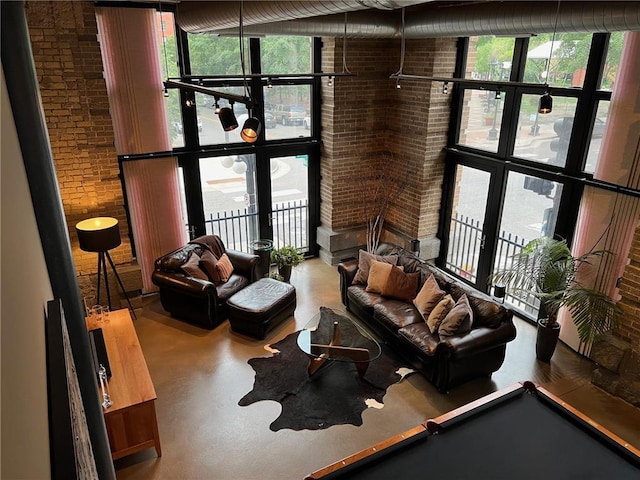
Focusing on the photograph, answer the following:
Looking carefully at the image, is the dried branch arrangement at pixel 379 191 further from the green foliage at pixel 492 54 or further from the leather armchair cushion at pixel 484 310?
the leather armchair cushion at pixel 484 310

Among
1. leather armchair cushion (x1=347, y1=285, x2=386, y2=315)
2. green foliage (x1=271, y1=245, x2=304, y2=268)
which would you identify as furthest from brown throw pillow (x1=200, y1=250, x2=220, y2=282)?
leather armchair cushion (x1=347, y1=285, x2=386, y2=315)

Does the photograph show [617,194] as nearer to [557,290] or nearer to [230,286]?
[557,290]

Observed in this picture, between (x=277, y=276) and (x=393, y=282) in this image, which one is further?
(x=277, y=276)

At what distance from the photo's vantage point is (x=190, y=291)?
19.2 ft

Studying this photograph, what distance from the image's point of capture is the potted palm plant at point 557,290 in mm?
4965

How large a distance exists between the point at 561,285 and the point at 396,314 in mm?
1828

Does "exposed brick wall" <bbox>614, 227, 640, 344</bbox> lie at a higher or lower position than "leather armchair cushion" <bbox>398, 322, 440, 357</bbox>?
higher

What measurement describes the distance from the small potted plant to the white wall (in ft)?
18.0

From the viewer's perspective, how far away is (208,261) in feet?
20.6

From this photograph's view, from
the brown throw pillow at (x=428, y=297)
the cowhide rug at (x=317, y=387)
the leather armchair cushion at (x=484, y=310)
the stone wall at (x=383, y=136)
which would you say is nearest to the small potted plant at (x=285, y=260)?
the stone wall at (x=383, y=136)

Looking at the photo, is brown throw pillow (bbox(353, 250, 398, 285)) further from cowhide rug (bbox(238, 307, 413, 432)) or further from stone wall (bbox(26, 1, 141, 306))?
stone wall (bbox(26, 1, 141, 306))

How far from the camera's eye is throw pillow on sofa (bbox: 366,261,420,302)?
595cm

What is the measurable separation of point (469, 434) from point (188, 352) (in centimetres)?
339

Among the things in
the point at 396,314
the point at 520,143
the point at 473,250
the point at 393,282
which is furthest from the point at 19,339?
the point at 473,250
